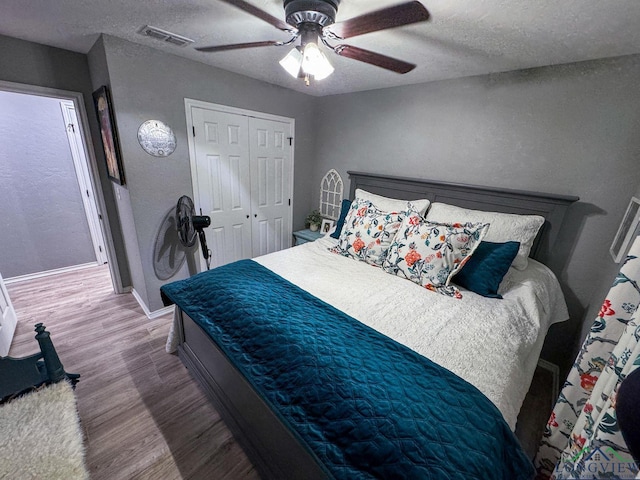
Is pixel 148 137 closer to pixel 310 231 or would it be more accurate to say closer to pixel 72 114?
pixel 72 114

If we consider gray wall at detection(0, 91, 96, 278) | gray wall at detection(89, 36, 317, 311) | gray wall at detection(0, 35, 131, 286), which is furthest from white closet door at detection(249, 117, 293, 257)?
gray wall at detection(0, 91, 96, 278)

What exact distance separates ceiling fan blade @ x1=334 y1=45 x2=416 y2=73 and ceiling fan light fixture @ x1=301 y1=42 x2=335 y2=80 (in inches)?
6.7

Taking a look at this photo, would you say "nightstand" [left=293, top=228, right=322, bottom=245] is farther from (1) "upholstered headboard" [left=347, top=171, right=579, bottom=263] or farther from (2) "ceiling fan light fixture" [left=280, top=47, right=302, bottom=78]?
(2) "ceiling fan light fixture" [left=280, top=47, right=302, bottom=78]

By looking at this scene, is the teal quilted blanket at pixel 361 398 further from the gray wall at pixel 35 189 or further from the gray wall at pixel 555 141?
the gray wall at pixel 35 189

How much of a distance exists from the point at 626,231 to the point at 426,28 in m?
1.73

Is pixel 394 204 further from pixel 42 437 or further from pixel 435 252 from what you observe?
pixel 42 437

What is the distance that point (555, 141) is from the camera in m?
1.89

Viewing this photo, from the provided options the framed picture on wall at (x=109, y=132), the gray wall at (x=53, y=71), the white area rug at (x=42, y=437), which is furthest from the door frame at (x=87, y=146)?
the white area rug at (x=42, y=437)

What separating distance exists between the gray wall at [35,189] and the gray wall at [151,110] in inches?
51.5

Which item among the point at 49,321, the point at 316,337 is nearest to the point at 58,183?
the point at 49,321

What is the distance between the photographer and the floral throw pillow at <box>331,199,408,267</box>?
80.8 inches

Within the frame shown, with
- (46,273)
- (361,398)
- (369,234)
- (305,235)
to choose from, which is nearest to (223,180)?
(305,235)

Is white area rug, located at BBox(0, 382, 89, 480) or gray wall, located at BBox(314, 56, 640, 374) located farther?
gray wall, located at BBox(314, 56, 640, 374)

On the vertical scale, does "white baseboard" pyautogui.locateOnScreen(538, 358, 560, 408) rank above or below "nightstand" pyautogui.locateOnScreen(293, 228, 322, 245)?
below
